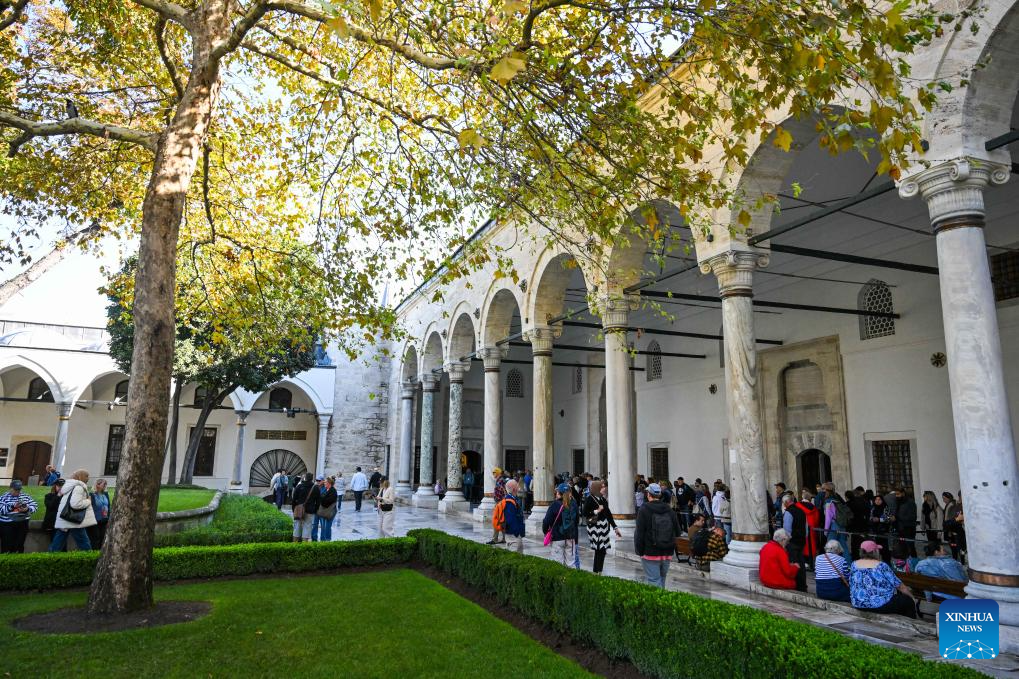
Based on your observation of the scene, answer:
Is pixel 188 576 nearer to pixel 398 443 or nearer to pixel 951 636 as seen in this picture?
pixel 951 636

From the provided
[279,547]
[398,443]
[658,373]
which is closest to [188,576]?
[279,547]

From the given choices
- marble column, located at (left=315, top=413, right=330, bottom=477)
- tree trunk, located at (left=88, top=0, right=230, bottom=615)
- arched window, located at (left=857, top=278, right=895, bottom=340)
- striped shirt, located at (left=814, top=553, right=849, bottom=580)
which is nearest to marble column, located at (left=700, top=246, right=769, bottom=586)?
striped shirt, located at (left=814, top=553, right=849, bottom=580)

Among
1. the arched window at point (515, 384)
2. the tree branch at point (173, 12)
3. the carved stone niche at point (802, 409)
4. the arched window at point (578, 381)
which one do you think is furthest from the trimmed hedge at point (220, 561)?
the arched window at point (515, 384)

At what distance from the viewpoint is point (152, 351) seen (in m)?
6.14

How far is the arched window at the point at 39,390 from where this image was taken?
1053 inches

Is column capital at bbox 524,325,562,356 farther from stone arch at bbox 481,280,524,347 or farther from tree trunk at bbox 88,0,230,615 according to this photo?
tree trunk at bbox 88,0,230,615

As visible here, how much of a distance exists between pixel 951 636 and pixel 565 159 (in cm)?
479

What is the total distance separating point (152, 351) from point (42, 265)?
245 inches

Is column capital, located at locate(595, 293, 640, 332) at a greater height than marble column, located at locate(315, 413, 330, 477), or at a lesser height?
greater

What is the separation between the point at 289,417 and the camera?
29.8 metres

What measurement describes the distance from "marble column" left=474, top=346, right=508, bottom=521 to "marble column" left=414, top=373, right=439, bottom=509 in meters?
5.44

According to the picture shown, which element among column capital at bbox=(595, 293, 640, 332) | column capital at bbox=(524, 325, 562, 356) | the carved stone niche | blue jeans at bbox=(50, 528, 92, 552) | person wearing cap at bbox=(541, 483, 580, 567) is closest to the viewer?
person wearing cap at bbox=(541, 483, 580, 567)

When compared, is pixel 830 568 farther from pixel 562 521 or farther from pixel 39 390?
pixel 39 390

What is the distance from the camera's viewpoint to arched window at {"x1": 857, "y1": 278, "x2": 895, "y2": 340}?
12711 millimetres
